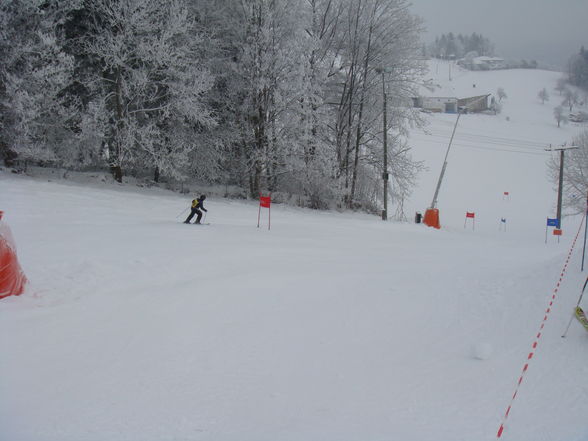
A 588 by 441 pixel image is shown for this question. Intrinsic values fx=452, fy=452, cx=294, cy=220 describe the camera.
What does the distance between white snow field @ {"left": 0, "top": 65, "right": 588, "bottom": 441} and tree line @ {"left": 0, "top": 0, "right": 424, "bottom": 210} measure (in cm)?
714

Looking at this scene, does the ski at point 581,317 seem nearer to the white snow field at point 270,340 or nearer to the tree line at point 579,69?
the white snow field at point 270,340

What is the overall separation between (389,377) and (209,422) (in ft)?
7.87

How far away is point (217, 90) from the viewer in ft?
79.8

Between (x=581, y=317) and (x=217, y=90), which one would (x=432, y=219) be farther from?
(x=581, y=317)

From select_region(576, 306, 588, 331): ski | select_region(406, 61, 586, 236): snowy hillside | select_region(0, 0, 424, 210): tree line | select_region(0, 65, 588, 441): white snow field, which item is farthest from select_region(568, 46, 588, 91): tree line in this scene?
select_region(576, 306, 588, 331): ski

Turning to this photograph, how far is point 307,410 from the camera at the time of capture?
492 cm

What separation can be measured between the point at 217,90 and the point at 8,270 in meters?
19.0

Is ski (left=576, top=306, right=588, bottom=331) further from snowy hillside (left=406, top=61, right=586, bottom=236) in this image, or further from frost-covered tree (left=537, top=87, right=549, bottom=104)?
frost-covered tree (left=537, top=87, right=549, bottom=104)

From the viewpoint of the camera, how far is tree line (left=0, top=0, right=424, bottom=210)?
61.4 ft

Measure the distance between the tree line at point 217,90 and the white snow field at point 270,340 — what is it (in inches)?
281

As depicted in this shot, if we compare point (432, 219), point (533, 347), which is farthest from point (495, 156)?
point (533, 347)

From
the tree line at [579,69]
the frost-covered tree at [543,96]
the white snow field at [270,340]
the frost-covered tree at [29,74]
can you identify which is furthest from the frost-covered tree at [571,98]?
the frost-covered tree at [29,74]

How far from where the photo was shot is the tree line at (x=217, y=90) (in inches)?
737

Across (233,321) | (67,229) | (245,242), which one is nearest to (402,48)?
(245,242)
